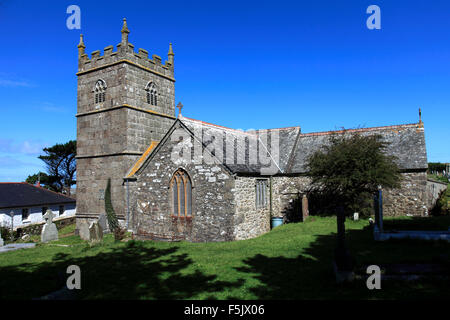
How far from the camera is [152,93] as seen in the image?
2461cm

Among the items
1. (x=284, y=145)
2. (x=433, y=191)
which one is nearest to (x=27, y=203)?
(x=284, y=145)

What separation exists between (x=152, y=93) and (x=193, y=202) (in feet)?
39.4

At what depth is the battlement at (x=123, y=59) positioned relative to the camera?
2231cm

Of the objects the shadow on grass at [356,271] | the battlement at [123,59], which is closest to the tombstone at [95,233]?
the shadow on grass at [356,271]

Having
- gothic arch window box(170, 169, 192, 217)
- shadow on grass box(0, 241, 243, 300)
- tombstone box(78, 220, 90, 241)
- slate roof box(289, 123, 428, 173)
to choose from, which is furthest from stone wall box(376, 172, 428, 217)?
tombstone box(78, 220, 90, 241)

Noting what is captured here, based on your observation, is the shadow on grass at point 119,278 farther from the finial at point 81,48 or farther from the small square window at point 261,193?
the finial at point 81,48

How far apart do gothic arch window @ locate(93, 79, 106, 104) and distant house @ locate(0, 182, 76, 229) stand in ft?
54.3

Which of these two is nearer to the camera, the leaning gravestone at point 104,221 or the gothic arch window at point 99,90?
the leaning gravestone at point 104,221

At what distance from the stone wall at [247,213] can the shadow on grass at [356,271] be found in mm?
4378

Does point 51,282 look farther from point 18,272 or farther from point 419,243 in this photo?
point 419,243

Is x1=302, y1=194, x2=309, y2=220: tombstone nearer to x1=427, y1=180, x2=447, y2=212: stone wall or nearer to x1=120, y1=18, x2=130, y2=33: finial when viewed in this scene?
x1=427, y1=180, x2=447, y2=212: stone wall

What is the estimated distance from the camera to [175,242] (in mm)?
16422
